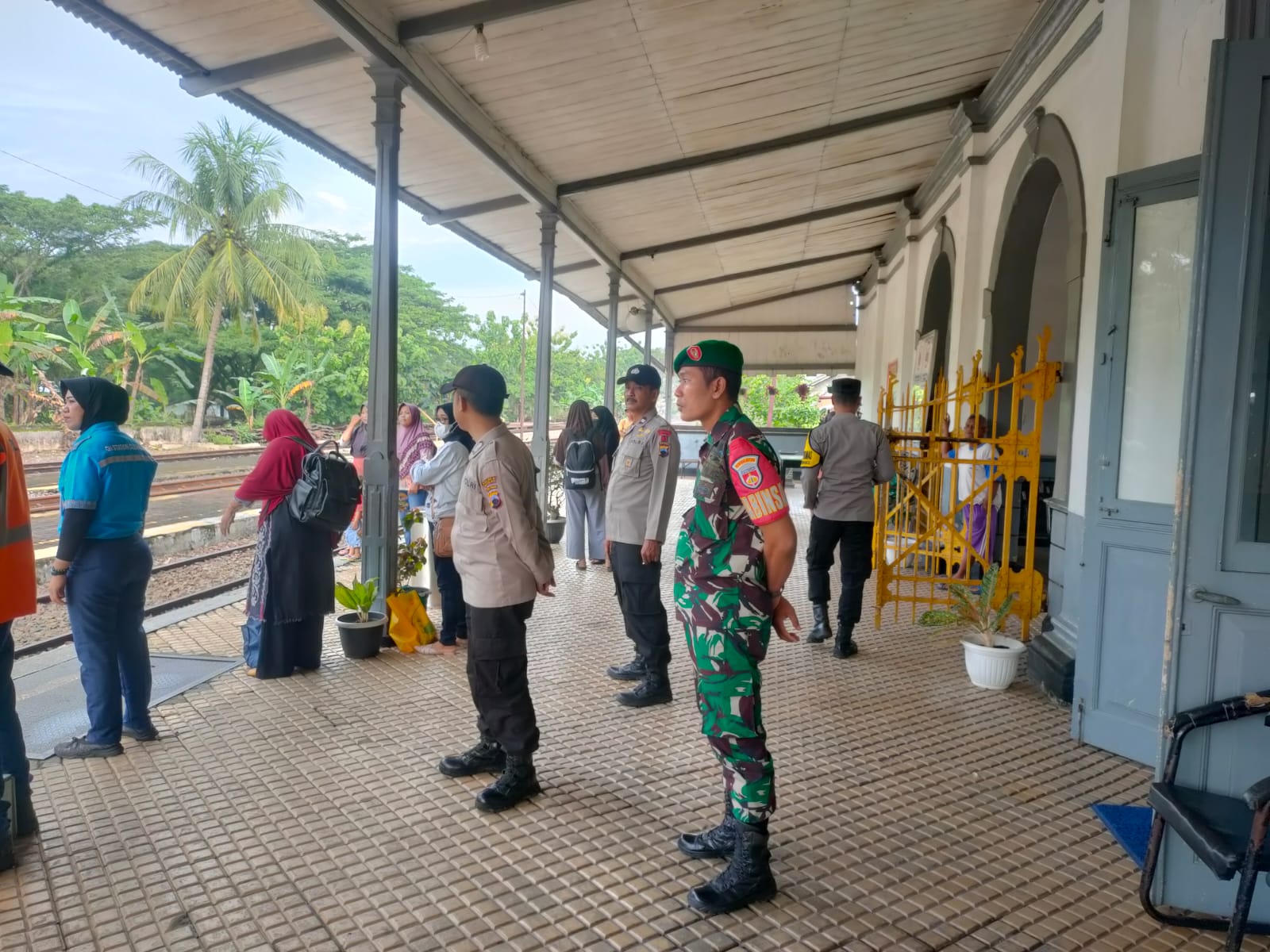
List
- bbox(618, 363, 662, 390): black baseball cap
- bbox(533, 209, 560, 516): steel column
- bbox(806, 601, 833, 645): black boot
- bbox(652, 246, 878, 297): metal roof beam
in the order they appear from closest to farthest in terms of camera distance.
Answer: bbox(618, 363, 662, 390): black baseball cap
bbox(806, 601, 833, 645): black boot
bbox(533, 209, 560, 516): steel column
bbox(652, 246, 878, 297): metal roof beam

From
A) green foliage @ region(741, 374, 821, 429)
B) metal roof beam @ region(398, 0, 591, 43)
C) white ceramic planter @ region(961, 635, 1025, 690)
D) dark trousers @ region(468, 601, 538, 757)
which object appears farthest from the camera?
green foliage @ region(741, 374, 821, 429)

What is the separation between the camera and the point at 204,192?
69.5 feet

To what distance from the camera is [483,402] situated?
2.78 meters

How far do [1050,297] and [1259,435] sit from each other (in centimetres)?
625

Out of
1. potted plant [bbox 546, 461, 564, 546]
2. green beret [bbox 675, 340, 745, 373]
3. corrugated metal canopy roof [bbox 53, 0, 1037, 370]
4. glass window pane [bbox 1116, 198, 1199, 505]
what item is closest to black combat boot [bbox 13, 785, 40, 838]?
green beret [bbox 675, 340, 745, 373]

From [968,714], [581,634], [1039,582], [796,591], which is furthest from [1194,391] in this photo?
[796,591]

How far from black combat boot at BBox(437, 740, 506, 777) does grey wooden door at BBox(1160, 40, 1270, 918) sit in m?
2.21

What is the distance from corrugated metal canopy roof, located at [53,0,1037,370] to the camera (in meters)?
3.93

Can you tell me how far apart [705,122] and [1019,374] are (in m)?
2.95

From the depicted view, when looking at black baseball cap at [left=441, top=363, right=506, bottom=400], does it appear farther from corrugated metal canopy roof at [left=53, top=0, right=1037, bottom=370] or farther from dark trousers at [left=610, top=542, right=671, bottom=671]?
corrugated metal canopy roof at [left=53, top=0, right=1037, bottom=370]

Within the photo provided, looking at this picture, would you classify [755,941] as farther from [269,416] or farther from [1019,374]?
[1019,374]

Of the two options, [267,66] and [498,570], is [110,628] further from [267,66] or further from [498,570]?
[267,66]

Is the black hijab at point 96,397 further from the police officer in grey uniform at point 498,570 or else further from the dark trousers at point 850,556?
the dark trousers at point 850,556

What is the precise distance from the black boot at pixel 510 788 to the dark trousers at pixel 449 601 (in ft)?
6.11
